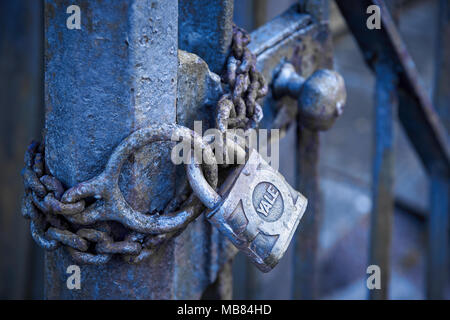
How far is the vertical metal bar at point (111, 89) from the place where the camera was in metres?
0.59

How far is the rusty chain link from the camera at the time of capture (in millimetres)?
602

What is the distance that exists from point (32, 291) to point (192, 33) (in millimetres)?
1719

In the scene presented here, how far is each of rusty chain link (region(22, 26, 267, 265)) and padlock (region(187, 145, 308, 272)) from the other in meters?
0.02

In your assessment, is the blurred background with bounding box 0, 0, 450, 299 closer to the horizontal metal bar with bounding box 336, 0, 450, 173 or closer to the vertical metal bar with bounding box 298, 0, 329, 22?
the horizontal metal bar with bounding box 336, 0, 450, 173

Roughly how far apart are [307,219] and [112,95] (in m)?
0.61

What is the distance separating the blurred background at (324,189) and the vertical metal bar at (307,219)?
1.35 feet

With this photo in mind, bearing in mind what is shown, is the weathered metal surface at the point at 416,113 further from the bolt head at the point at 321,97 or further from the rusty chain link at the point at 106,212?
the rusty chain link at the point at 106,212

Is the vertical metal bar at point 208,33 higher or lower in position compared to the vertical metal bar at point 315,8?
lower

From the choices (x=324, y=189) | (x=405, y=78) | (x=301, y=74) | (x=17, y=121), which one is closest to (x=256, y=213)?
(x=301, y=74)

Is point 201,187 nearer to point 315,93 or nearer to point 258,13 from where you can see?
point 315,93

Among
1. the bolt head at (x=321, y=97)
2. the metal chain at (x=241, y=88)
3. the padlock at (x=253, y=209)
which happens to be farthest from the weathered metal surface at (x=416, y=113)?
the padlock at (x=253, y=209)

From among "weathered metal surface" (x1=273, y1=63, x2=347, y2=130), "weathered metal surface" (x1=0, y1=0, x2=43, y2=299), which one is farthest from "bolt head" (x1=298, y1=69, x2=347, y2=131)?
"weathered metal surface" (x1=0, y1=0, x2=43, y2=299)

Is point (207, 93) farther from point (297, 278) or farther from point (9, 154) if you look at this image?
point (9, 154)

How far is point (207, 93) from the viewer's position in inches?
28.2
